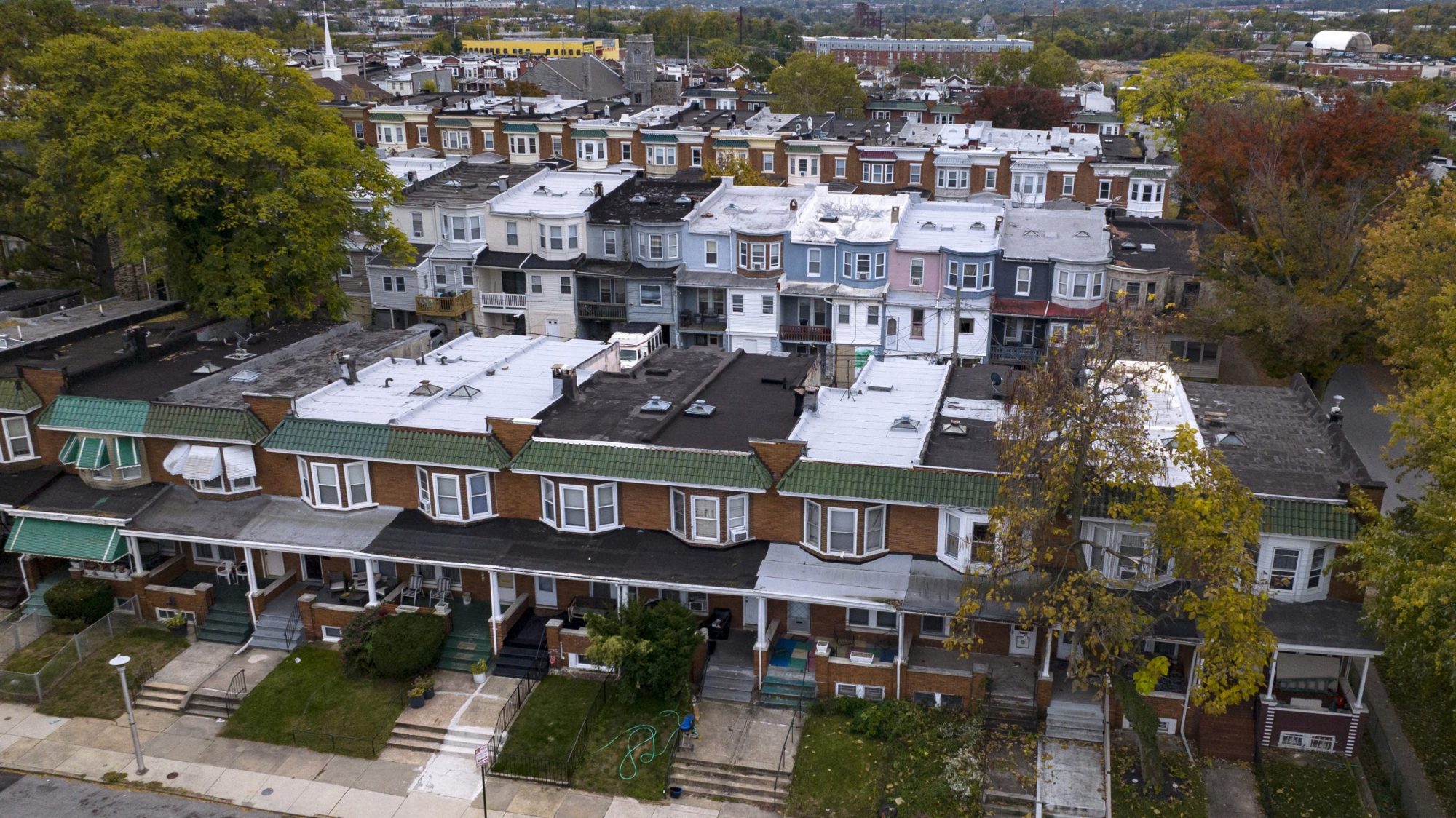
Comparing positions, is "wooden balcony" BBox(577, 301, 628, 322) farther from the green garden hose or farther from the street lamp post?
the street lamp post

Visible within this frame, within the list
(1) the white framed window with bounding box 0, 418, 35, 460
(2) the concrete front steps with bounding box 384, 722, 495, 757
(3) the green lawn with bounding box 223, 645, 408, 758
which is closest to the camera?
(2) the concrete front steps with bounding box 384, 722, 495, 757

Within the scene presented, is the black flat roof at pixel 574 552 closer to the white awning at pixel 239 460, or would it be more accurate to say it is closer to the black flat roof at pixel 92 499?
the white awning at pixel 239 460

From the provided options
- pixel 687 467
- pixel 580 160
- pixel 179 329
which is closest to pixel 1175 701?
pixel 687 467

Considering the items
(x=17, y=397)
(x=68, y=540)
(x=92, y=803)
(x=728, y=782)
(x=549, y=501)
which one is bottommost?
(x=92, y=803)

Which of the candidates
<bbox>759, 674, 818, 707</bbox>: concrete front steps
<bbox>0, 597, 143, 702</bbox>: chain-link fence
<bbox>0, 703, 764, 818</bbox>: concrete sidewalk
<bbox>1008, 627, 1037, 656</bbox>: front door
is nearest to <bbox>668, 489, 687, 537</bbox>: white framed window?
<bbox>759, 674, 818, 707</bbox>: concrete front steps

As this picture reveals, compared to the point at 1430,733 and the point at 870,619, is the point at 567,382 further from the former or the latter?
the point at 1430,733

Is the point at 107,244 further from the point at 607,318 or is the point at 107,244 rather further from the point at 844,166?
the point at 844,166

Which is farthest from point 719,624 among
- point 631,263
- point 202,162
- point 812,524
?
point 631,263
